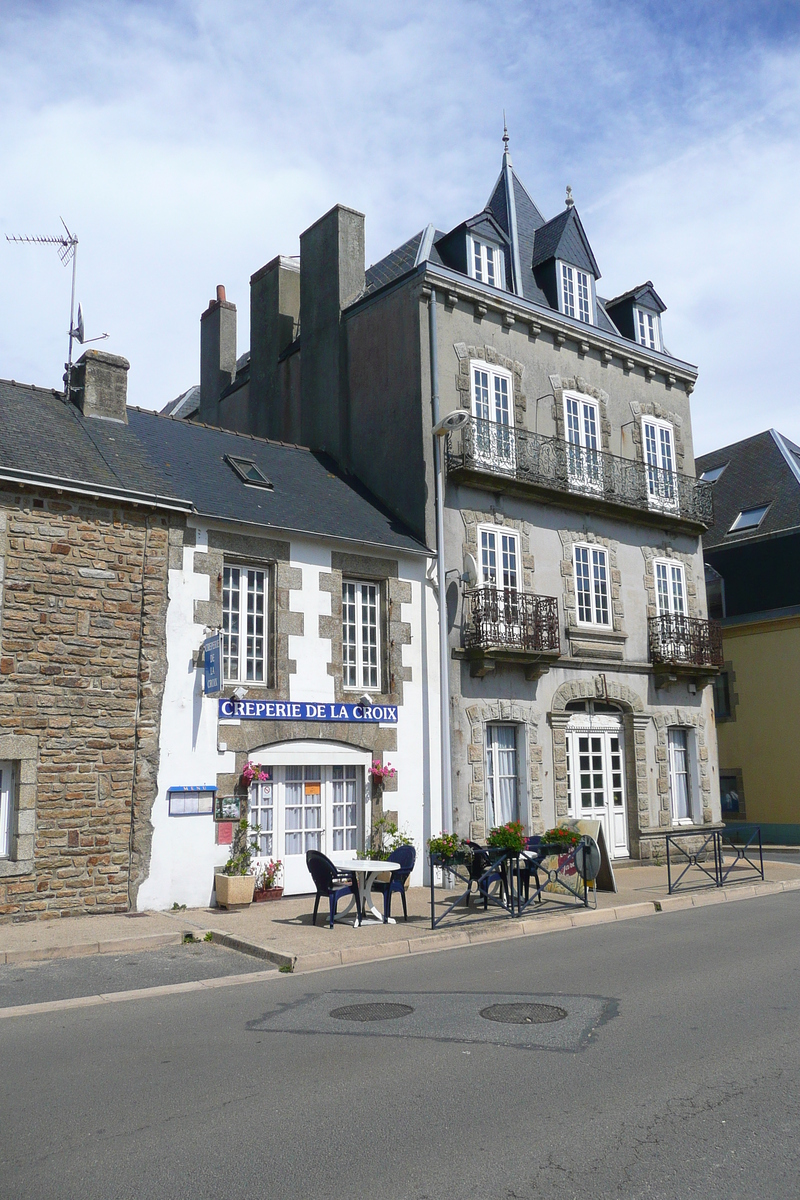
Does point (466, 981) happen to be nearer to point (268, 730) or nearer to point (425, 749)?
point (268, 730)

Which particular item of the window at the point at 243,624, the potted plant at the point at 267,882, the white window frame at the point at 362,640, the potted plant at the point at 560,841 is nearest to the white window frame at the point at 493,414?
the white window frame at the point at 362,640

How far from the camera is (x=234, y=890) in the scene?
42.7 feet

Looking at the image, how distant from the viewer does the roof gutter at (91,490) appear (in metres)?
12.2

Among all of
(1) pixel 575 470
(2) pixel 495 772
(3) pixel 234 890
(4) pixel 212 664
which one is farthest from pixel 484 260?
(3) pixel 234 890

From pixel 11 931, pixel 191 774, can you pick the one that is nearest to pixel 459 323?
pixel 191 774

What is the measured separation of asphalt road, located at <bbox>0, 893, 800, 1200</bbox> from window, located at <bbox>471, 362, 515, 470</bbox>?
34.8 feet

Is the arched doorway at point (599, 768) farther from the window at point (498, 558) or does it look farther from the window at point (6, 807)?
the window at point (6, 807)

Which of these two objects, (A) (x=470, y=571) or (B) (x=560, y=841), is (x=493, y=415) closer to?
(A) (x=470, y=571)

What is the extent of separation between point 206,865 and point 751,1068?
874cm

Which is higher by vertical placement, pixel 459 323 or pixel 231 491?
pixel 459 323

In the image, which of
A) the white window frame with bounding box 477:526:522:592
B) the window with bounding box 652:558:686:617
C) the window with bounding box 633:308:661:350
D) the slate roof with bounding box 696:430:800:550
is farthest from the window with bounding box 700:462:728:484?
the white window frame with bounding box 477:526:522:592

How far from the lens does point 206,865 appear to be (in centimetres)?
1320

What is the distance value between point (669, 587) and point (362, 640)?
26.4ft

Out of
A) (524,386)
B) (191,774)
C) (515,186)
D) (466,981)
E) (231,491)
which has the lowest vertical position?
(466,981)
